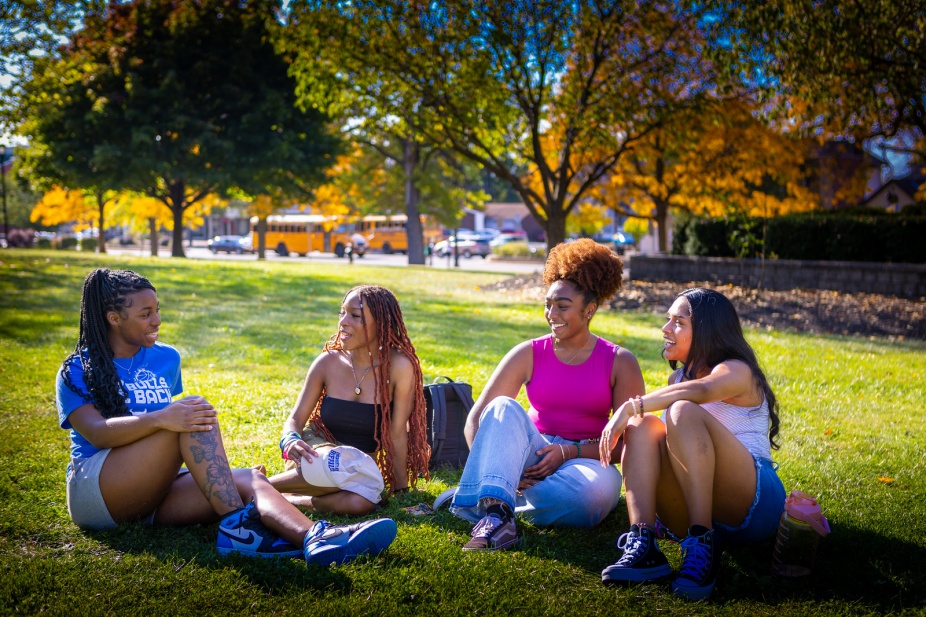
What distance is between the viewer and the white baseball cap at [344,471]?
13.7 feet

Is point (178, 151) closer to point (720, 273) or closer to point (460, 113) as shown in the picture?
point (460, 113)

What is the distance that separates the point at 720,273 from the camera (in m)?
19.1

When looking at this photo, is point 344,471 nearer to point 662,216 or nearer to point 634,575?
point 634,575

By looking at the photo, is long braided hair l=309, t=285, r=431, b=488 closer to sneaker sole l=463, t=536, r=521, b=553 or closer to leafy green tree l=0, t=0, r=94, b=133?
sneaker sole l=463, t=536, r=521, b=553

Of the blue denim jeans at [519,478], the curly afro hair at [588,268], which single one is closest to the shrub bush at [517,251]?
the curly afro hair at [588,268]

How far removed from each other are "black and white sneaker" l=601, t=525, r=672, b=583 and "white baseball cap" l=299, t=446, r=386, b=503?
1.36 m

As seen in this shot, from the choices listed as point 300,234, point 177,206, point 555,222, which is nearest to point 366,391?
point 555,222

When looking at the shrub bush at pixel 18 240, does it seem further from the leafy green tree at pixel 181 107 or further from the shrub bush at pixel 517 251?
the shrub bush at pixel 517 251

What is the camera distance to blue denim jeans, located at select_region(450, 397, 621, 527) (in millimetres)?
3959

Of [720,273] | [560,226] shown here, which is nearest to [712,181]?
[720,273]

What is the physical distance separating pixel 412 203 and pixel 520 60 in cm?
1883

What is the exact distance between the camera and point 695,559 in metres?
3.37

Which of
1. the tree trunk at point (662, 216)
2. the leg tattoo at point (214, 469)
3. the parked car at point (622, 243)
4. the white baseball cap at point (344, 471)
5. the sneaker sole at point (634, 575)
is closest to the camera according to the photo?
the sneaker sole at point (634, 575)

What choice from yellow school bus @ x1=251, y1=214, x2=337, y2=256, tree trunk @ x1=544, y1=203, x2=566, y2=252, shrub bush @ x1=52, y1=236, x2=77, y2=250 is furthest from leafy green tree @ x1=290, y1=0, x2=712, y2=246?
shrub bush @ x1=52, y1=236, x2=77, y2=250
